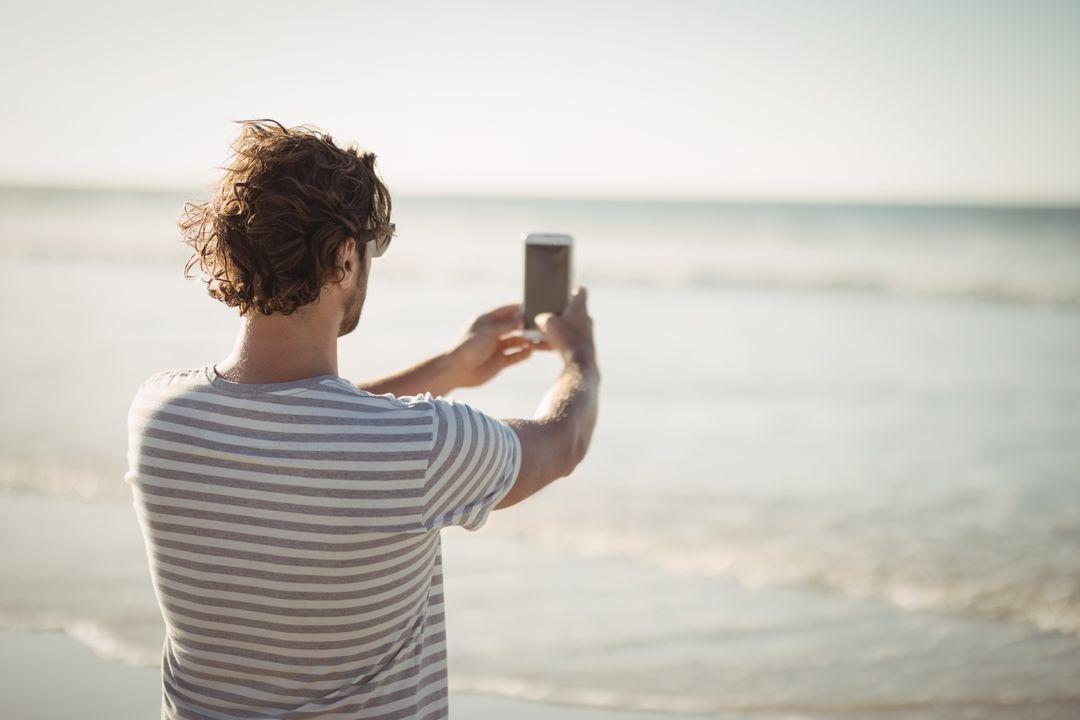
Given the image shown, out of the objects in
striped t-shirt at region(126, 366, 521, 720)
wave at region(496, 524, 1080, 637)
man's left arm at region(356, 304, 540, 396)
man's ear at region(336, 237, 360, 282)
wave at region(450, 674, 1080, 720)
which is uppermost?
man's ear at region(336, 237, 360, 282)

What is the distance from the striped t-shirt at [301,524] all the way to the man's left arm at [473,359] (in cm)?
73

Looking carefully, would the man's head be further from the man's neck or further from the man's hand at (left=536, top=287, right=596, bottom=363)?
the man's hand at (left=536, top=287, right=596, bottom=363)

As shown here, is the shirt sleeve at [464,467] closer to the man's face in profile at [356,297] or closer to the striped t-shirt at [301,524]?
the striped t-shirt at [301,524]

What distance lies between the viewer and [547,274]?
2.38 m

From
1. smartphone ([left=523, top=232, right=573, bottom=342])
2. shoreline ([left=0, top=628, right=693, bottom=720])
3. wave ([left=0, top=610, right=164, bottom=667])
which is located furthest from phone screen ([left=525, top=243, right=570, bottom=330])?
wave ([left=0, top=610, right=164, bottom=667])

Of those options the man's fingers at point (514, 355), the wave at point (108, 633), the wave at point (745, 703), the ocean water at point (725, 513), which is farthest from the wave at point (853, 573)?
the man's fingers at point (514, 355)

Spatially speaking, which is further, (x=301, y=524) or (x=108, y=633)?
(x=108, y=633)

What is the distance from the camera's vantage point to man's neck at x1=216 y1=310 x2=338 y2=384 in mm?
1519

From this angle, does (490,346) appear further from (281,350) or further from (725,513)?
(725,513)

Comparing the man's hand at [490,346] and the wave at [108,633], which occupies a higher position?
the man's hand at [490,346]

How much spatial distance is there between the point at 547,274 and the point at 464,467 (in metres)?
0.98

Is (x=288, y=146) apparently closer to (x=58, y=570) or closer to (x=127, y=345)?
(x=58, y=570)

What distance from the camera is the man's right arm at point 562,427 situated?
163cm

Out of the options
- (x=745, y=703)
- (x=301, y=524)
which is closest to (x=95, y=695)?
(x=745, y=703)
